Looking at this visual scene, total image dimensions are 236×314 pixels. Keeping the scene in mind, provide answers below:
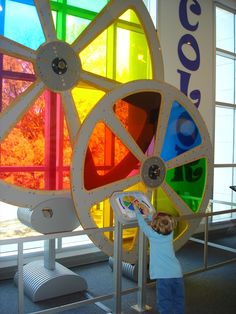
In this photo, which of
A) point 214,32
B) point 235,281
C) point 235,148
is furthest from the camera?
point 235,148

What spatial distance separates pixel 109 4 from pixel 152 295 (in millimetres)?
2879

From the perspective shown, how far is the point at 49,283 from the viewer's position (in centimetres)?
363

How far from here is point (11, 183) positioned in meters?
2.93

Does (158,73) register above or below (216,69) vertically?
below

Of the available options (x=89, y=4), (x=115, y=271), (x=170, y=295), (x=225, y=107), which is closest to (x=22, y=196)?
(x=115, y=271)

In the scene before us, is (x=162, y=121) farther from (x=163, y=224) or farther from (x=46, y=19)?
(x=46, y=19)

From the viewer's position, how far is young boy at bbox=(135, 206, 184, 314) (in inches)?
105

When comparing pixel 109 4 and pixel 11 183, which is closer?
pixel 11 183

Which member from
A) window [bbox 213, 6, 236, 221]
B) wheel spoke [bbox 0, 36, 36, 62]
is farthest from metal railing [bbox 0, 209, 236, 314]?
window [bbox 213, 6, 236, 221]

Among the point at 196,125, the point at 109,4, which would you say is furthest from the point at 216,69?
the point at 109,4

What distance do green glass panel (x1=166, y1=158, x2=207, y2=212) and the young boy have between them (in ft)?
3.47

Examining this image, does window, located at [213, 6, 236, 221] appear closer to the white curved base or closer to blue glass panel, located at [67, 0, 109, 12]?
blue glass panel, located at [67, 0, 109, 12]

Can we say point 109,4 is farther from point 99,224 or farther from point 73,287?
point 73,287

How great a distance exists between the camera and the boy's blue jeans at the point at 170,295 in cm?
270
